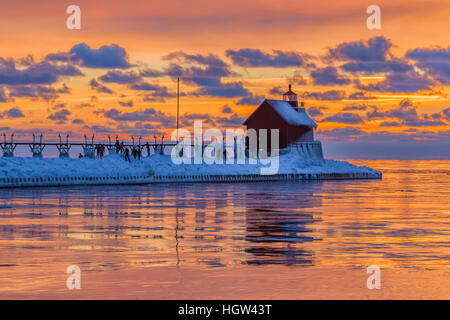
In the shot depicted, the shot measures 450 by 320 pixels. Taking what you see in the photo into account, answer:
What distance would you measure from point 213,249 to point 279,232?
5.77m

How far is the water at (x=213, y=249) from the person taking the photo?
16438 mm

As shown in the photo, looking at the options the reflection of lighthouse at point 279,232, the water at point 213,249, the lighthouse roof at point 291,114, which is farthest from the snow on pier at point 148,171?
the water at point 213,249

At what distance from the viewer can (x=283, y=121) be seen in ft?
346

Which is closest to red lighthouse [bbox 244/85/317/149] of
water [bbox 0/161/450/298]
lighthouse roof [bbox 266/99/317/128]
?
lighthouse roof [bbox 266/99/317/128]

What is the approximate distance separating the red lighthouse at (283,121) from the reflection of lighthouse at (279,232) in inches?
2377

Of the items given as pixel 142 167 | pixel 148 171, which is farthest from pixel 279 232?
pixel 142 167

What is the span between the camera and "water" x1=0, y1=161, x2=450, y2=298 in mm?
16438

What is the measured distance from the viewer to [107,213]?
1455 inches

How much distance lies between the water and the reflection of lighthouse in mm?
38

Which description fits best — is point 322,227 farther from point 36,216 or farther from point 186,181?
point 186,181

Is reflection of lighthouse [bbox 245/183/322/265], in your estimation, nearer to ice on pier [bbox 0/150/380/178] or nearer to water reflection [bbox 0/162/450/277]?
water reflection [bbox 0/162/450/277]

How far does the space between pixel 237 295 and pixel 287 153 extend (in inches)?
3634

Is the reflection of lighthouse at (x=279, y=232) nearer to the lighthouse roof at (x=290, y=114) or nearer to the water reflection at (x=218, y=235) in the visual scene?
the water reflection at (x=218, y=235)

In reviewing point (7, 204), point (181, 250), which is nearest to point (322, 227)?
point (181, 250)
